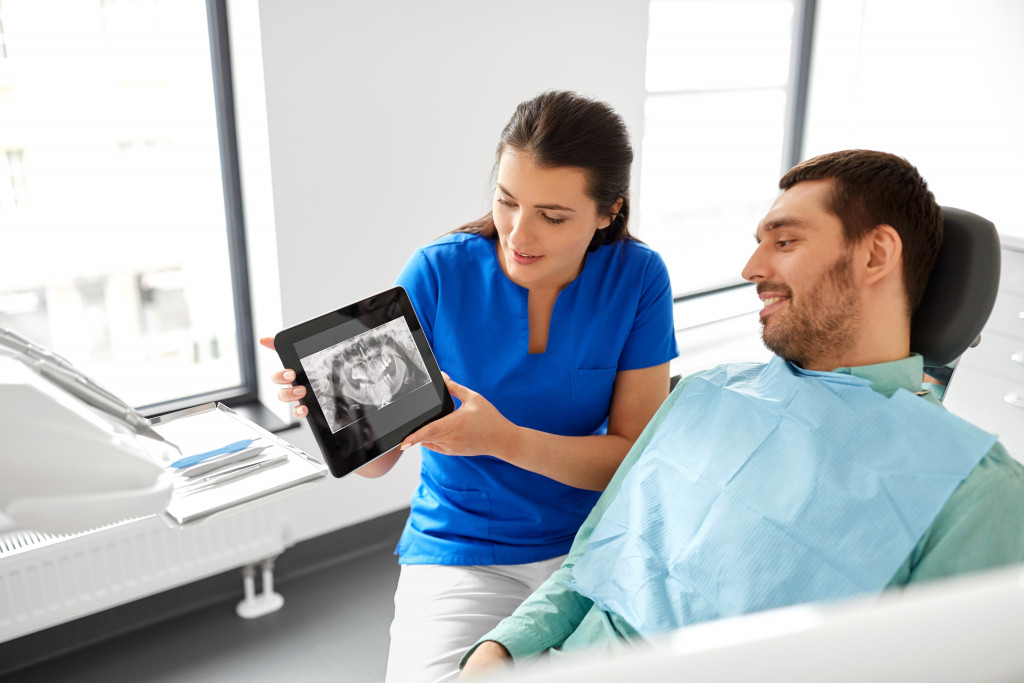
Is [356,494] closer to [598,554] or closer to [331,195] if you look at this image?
[331,195]

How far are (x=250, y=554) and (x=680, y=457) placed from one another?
52.7 inches

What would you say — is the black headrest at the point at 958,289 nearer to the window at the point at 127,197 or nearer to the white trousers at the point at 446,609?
the white trousers at the point at 446,609

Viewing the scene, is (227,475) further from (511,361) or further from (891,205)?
(891,205)

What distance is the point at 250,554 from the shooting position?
2.06 metres

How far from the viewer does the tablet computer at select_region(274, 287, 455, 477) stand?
1.00 metres

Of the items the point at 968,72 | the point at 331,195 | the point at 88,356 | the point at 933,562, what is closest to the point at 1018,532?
the point at 933,562

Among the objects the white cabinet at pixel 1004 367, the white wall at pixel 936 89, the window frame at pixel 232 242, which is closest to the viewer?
the window frame at pixel 232 242

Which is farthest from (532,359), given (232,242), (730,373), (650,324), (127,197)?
(127,197)

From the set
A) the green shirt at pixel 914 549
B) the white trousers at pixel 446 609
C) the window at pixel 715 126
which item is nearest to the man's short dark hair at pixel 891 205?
the green shirt at pixel 914 549

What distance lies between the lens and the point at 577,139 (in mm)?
1212

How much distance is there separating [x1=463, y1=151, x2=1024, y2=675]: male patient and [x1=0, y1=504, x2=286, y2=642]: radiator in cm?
95

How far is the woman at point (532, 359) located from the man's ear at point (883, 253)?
1.23 ft

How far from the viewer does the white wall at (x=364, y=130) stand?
74.4 inches

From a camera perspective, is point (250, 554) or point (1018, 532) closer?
point (1018, 532)
